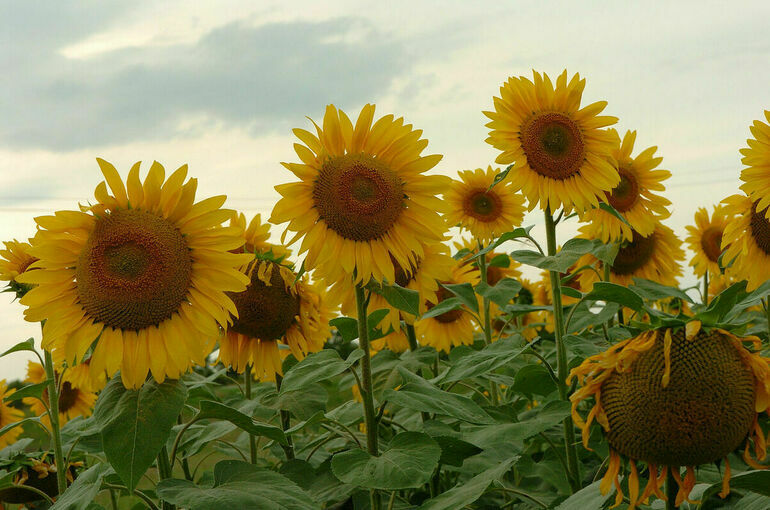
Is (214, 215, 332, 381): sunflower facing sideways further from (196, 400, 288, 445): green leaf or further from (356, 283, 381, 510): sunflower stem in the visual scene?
(196, 400, 288, 445): green leaf

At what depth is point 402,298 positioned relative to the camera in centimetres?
279

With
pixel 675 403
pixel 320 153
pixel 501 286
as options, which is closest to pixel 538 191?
pixel 501 286

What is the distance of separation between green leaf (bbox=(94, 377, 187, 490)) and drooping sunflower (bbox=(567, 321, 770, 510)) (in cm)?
111

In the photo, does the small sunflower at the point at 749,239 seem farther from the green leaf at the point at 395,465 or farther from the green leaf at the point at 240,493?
the green leaf at the point at 240,493

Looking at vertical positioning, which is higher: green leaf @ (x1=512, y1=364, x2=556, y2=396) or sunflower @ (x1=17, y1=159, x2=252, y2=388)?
sunflower @ (x1=17, y1=159, x2=252, y2=388)

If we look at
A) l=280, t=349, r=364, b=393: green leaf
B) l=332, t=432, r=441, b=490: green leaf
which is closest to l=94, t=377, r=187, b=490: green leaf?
l=280, t=349, r=364, b=393: green leaf

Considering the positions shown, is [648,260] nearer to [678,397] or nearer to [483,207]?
[483,207]

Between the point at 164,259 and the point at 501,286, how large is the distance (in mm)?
1447

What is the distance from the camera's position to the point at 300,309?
A: 139 inches

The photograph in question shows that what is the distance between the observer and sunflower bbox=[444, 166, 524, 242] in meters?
5.02

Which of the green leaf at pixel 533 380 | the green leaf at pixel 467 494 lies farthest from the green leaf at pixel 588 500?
the green leaf at pixel 533 380

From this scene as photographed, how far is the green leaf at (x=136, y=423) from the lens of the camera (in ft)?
6.63

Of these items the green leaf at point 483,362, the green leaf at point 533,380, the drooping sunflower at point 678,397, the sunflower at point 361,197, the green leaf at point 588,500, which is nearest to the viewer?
the drooping sunflower at point 678,397

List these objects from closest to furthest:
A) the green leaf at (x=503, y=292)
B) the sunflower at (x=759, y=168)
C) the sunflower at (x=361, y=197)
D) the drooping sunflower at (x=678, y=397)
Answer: the drooping sunflower at (x=678, y=397) → the sunflower at (x=361, y=197) → the green leaf at (x=503, y=292) → the sunflower at (x=759, y=168)
